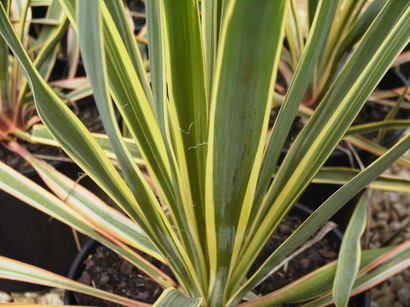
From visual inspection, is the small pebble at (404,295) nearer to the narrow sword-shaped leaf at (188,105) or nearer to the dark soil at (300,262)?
the dark soil at (300,262)

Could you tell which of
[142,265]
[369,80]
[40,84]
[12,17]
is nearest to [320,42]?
[369,80]

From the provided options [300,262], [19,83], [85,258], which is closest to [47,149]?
[19,83]

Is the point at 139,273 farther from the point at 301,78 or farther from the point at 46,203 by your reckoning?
the point at 301,78

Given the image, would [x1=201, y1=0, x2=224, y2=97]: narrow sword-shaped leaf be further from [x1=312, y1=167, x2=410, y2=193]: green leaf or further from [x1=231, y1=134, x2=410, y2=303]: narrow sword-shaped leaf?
[x1=312, y1=167, x2=410, y2=193]: green leaf

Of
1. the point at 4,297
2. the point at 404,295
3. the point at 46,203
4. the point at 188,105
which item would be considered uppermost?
the point at 188,105

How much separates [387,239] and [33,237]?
86 centimetres

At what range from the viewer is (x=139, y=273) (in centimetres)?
97

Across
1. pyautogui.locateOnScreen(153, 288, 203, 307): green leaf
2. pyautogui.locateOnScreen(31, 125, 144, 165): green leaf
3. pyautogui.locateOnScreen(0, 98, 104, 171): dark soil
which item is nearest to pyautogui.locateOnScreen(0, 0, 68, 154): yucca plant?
pyautogui.locateOnScreen(0, 98, 104, 171): dark soil

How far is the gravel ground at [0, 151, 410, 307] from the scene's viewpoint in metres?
1.27

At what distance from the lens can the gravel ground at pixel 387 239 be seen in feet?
4.16

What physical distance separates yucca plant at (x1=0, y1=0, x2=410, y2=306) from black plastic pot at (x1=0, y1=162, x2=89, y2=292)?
29 cm

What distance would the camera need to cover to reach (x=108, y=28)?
1.92 ft

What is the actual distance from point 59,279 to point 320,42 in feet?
1.60

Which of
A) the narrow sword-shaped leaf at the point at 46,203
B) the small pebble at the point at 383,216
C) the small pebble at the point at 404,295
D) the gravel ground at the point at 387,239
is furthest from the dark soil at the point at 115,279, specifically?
the small pebble at the point at 383,216
